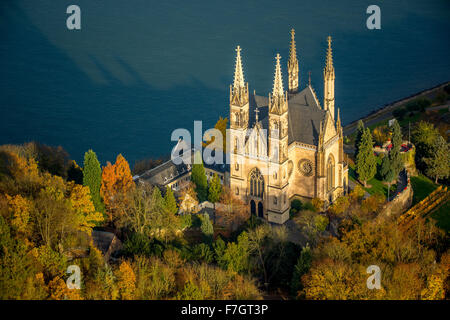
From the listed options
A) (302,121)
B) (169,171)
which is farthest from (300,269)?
(169,171)

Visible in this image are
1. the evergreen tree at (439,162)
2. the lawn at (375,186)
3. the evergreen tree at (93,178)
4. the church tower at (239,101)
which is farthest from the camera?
the evergreen tree at (439,162)

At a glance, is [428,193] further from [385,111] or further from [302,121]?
[385,111]

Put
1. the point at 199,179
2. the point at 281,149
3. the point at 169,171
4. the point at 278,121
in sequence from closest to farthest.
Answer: the point at 278,121
the point at 281,149
the point at 199,179
the point at 169,171

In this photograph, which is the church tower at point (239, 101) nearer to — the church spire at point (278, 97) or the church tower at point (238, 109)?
the church tower at point (238, 109)

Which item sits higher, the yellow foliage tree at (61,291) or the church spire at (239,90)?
the church spire at (239,90)

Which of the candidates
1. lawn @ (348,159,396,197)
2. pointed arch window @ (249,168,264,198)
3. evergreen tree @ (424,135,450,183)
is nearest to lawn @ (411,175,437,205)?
evergreen tree @ (424,135,450,183)

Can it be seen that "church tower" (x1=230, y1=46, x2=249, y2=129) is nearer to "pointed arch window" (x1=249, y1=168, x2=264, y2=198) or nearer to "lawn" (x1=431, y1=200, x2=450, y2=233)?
"pointed arch window" (x1=249, y1=168, x2=264, y2=198)

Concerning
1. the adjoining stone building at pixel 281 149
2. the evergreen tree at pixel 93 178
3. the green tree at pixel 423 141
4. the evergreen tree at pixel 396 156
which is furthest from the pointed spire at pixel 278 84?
the green tree at pixel 423 141
